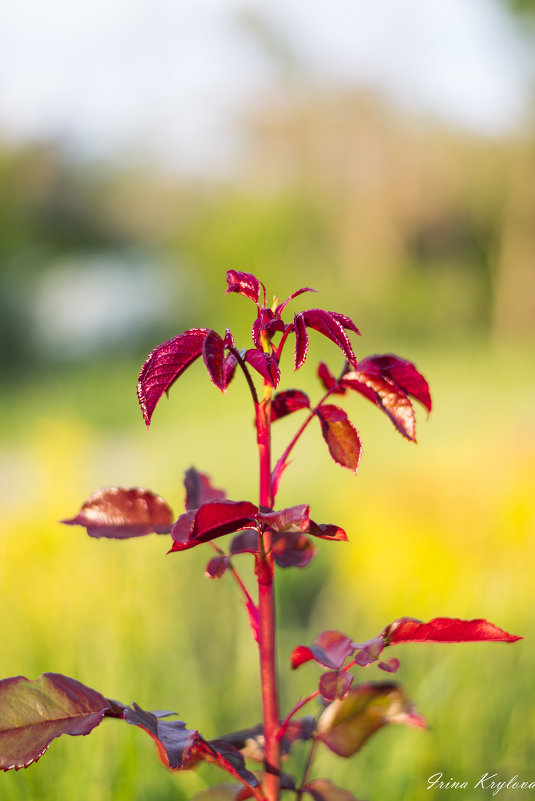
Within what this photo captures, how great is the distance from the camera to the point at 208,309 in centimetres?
991

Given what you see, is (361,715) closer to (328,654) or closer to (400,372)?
(328,654)

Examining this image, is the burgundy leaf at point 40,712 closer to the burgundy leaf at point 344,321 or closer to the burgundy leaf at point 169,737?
the burgundy leaf at point 169,737

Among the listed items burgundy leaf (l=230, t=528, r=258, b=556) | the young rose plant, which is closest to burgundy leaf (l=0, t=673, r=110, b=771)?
the young rose plant

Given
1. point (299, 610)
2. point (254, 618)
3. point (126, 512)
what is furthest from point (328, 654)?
point (299, 610)

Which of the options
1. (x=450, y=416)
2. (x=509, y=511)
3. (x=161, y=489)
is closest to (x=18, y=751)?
(x=509, y=511)

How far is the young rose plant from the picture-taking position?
1.37ft

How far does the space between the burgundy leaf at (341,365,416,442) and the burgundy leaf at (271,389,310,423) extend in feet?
0.14

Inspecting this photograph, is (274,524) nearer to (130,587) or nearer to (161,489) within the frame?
(130,587)

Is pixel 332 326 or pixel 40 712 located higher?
pixel 332 326

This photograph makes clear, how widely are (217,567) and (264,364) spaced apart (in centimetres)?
14

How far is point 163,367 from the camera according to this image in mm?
422

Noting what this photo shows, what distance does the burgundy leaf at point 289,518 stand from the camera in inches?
15.7

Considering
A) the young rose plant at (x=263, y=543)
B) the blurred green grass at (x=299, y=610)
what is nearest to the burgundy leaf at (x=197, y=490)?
the young rose plant at (x=263, y=543)

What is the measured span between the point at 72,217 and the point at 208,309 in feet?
7.26
